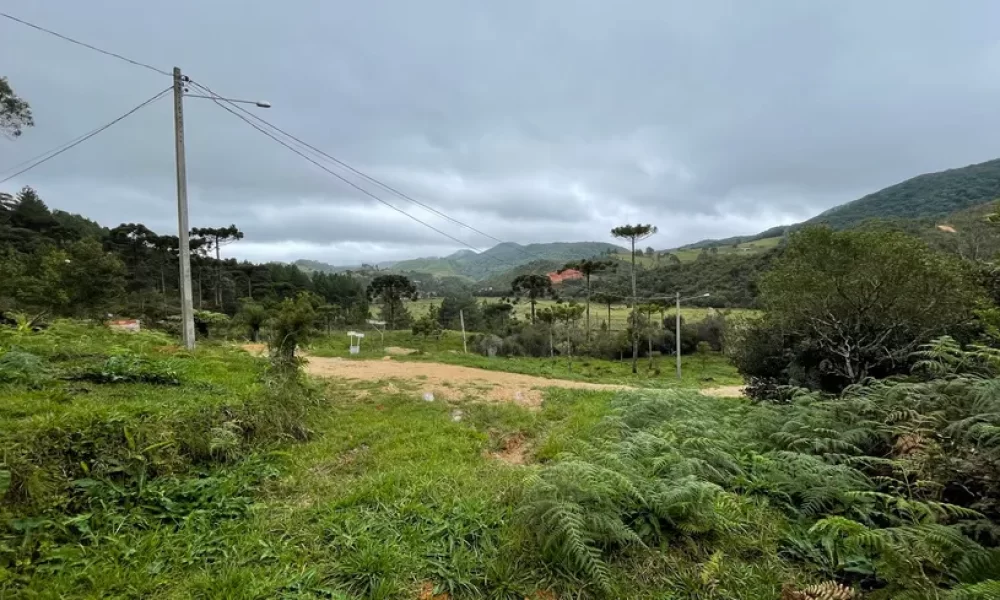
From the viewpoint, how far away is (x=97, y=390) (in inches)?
170

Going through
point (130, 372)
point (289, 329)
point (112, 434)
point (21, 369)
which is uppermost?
point (289, 329)

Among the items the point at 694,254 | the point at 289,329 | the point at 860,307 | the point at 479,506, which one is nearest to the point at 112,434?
the point at 479,506

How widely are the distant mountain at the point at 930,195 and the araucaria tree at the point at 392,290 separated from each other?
57.3 meters

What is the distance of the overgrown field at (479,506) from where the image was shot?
2.26m

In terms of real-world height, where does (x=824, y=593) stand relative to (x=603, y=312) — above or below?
above

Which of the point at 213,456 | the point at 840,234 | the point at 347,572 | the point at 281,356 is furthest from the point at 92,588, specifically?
the point at 840,234

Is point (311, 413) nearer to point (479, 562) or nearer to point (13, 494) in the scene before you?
point (13, 494)

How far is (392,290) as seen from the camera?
3528cm

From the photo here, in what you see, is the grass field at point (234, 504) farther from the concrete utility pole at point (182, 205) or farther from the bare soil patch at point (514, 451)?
the concrete utility pole at point (182, 205)

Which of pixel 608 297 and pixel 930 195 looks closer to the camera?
pixel 608 297

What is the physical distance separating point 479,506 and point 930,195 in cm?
10021

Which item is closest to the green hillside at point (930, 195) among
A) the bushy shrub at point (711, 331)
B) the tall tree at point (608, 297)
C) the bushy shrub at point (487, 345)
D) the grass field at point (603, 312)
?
the grass field at point (603, 312)

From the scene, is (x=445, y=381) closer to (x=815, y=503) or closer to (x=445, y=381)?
(x=445, y=381)

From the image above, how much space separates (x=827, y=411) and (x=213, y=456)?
635 centimetres
